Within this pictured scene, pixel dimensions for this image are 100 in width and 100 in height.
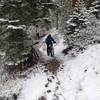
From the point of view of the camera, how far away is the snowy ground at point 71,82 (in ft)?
61.1

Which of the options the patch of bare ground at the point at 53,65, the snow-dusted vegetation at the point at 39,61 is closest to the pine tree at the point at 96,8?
the snow-dusted vegetation at the point at 39,61

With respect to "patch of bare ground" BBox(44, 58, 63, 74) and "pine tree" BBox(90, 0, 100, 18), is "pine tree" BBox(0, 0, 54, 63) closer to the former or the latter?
"patch of bare ground" BBox(44, 58, 63, 74)

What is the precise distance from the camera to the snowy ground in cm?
1861

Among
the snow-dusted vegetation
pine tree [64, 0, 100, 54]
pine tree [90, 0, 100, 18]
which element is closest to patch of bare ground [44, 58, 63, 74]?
the snow-dusted vegetation

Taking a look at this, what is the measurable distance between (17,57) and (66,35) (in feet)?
19.1

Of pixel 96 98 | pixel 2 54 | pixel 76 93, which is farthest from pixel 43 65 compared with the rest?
pixel 96 98

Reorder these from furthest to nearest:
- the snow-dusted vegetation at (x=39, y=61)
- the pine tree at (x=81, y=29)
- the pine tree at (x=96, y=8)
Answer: the pine tree at (x=96, y=8) < the pine tree at (x=81, y=29) < the snow-dusted vegetation at (x=39, y=61)

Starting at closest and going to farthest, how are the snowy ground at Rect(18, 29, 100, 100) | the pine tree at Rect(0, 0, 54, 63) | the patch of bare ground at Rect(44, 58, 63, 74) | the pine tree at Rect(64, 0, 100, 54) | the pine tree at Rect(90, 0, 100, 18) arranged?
the snowy ground at Rect(18, 29, 100, 100)
the pine tree at Rect(0, 0, 54, 63)
the patch of bare ground at Rect(44, 58, 63, 74)
the pine tree at Rect(64, 0, 100, 54)
the pine tree at Rect(90, 0, 100, 18)

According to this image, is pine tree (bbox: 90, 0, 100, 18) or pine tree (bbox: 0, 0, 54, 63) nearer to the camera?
pine tree (bbox: 0, 0, 54, 63)

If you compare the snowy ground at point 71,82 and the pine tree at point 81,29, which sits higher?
the pine tree at point 81,29

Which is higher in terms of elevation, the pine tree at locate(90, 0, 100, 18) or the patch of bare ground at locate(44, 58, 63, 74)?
the pine tree at locate(90, 0, 100, 18)

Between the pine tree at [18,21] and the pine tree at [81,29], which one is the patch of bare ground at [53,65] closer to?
the pine tree at [18,21]

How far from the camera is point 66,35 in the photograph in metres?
25.8

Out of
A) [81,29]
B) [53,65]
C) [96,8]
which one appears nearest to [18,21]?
[53,65]
